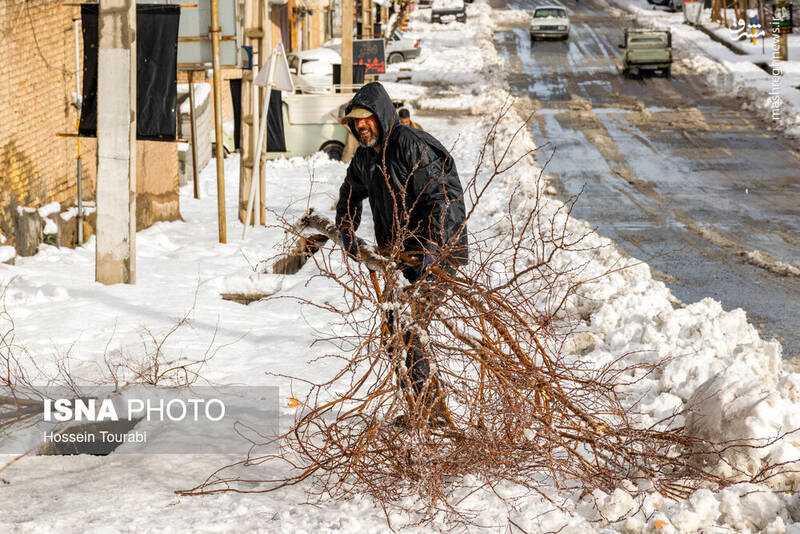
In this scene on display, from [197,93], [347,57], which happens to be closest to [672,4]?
[347,57]

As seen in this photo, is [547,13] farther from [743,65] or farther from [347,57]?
[347,57]

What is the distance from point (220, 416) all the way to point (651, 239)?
8.86m

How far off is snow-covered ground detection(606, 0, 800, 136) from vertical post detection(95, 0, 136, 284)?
17811 millimetres

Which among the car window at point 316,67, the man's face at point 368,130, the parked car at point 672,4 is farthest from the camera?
the parked car at point 672,4

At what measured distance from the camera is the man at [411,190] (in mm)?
5328

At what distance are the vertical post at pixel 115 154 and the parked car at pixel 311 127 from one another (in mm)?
10413

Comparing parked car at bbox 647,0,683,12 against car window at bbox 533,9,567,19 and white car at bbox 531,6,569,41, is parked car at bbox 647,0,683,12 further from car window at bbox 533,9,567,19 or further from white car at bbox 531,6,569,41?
white car at bbox 531,6,569,41

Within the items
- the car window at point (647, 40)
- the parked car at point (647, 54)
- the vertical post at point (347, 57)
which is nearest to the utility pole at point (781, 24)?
the parked car at point (647, 54)

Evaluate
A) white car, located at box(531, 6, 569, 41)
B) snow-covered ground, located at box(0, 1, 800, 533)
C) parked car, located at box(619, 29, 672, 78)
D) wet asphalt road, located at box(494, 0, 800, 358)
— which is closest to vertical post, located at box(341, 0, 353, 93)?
wet asphalt road, located at box(494, 0, 800, 358)

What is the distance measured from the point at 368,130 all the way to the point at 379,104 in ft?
0.61

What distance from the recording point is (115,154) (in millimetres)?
9859

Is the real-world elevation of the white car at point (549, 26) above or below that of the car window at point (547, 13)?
below

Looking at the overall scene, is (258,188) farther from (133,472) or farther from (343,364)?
(133,472)

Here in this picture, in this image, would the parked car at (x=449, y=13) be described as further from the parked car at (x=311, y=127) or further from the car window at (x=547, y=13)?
the parked car at (x=311, y=127)
